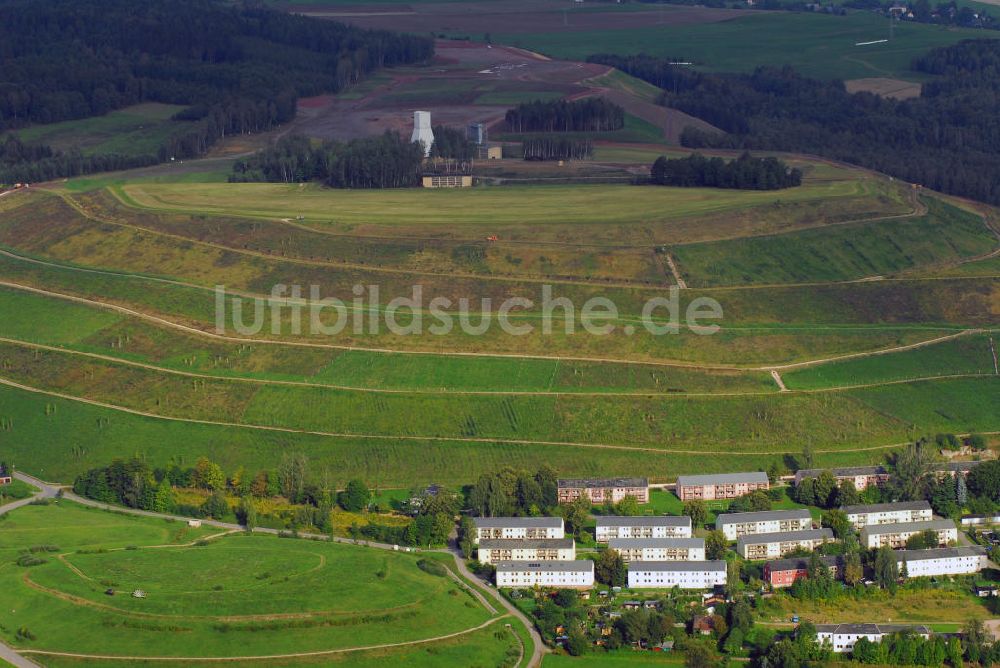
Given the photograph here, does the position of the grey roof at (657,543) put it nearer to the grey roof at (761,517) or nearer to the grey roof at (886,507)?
the grey roof at (761,517)

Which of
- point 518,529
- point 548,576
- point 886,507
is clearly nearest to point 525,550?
point 548,576

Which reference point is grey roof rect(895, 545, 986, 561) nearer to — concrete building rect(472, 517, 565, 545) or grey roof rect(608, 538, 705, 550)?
grey roof rect(608, 538, 705, 550)

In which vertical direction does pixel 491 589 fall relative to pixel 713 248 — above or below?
below

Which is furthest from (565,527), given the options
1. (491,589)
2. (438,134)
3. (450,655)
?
(438,134)

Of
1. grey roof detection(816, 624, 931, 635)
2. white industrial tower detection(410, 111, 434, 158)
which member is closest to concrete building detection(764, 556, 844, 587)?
grey roof detection(816, 624, 931, 635)

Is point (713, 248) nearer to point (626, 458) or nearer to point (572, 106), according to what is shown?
point (626, 458)

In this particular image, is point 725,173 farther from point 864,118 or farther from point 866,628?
point 866,628
